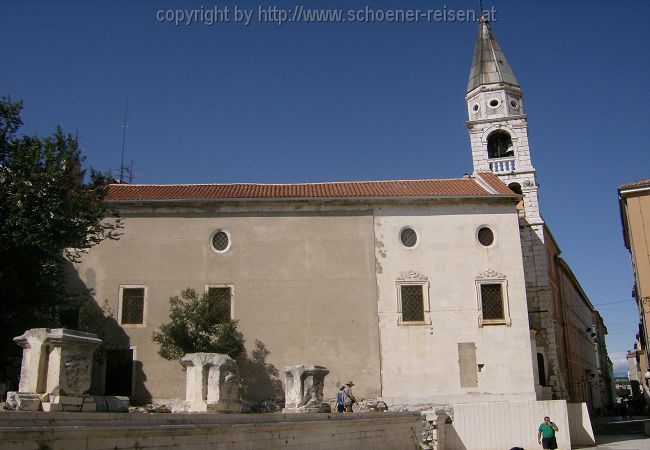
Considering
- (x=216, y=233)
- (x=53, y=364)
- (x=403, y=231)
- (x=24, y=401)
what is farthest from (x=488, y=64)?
(x=24, y=401)

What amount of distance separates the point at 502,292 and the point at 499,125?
11951mm

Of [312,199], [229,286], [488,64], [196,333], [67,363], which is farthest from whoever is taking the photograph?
[488,64]

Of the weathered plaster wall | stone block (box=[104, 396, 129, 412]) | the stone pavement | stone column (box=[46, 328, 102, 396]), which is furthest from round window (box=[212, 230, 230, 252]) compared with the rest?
stone block (box=[104, 396, 129, 412])

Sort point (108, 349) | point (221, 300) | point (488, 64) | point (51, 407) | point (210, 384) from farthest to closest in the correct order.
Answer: point (488, 64)
point (221, 300)
point (108, 349)
point (210, 384)
point (51, 407)

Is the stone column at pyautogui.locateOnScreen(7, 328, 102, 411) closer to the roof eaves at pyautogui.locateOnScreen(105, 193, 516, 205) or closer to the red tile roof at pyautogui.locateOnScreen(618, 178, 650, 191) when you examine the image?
the roof eaves at pyautogui.locateOnScreen(105, 193, 516, 205)

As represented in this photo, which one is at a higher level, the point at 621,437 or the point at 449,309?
the point at 449,309

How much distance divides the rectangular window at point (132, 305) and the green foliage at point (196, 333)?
134 cm

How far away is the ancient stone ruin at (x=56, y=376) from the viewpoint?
30.2 ft

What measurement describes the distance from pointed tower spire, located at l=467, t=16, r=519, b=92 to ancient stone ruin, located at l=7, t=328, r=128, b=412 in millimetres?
29898

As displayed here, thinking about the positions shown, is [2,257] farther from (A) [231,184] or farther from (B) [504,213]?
(B) [504,213]

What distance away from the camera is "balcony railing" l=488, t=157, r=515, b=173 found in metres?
33.9

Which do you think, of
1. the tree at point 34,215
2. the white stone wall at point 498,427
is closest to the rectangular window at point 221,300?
the tree at point 34,215

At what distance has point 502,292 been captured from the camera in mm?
25500

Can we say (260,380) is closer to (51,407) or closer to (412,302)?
(412,302)
